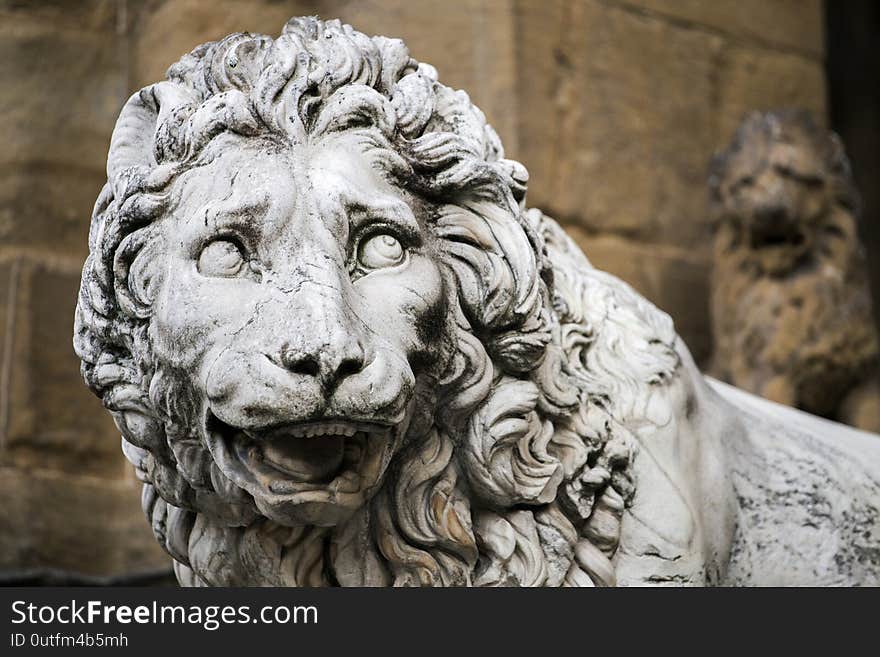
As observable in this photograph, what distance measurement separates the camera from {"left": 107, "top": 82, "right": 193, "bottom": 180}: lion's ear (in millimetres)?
2250

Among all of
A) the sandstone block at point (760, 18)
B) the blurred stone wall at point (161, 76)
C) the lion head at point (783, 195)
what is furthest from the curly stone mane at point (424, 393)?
the sandstone block at point (760, 18)

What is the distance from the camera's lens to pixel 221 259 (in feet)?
6.78

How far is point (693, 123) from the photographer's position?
14.9 feet

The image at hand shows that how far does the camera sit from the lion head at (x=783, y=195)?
4191mm

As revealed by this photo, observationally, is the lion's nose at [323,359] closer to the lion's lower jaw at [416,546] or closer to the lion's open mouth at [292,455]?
the lion's open mouth at [292,455]

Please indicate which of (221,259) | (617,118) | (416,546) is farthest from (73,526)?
(221,259)

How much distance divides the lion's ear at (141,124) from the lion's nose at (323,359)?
1.45ft

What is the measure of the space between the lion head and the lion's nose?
7.99 feet

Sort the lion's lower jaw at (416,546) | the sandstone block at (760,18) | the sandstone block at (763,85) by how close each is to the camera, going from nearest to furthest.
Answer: the lion's lower jaw at (416,546) → the sandstone block at (760,18) → the sandstone block at (763,85)

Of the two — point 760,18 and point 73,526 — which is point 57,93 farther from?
point 760,18

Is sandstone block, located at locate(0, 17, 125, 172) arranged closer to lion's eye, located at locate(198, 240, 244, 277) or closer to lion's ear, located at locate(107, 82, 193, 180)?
lion's ear, located at locate(107, 82, 193, 180)

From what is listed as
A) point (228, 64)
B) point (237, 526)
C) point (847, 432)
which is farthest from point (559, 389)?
point (847, 432)

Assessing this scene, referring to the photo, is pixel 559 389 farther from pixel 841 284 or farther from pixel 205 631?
pixel 841 284

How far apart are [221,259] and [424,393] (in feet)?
1.07
